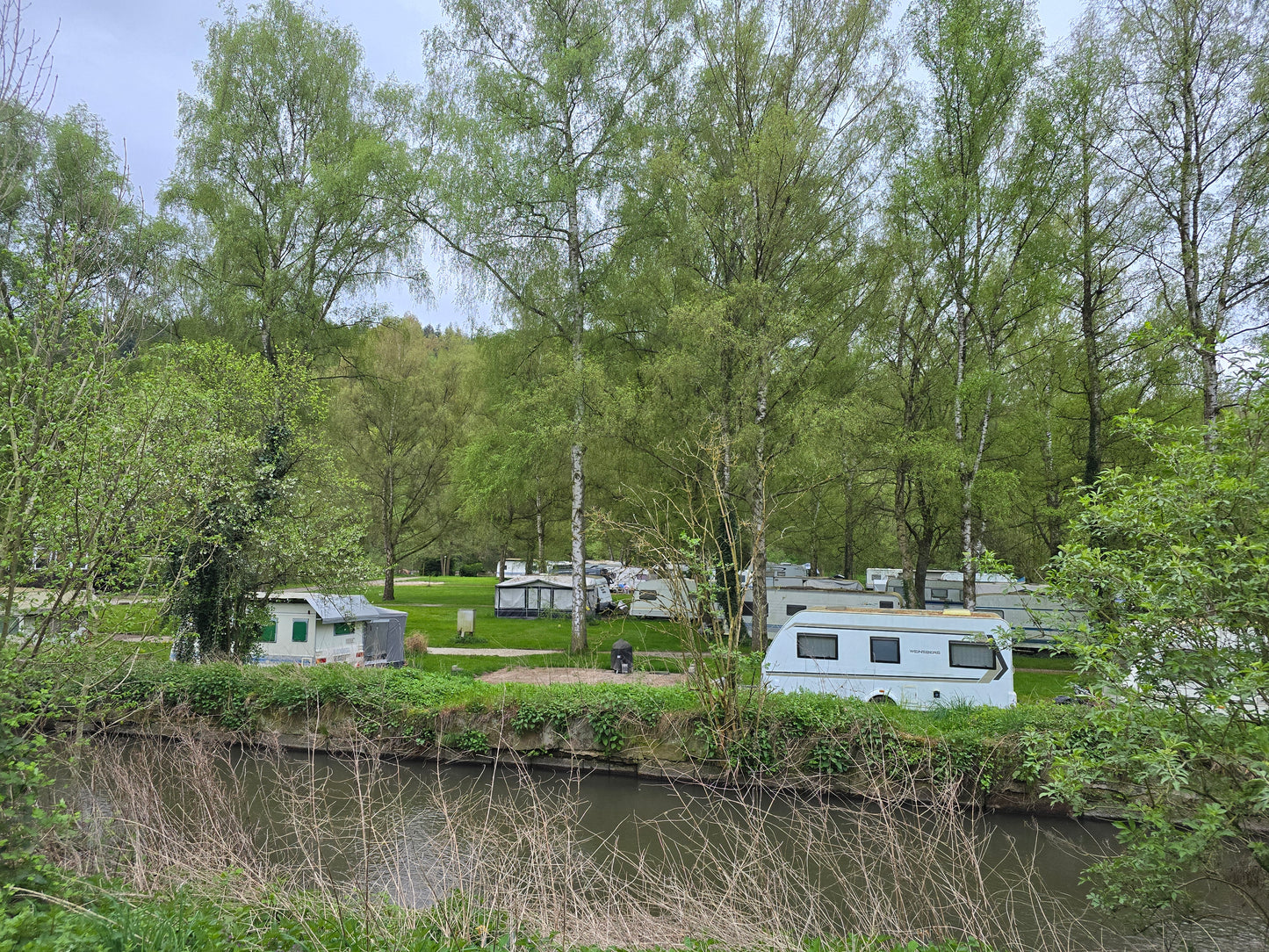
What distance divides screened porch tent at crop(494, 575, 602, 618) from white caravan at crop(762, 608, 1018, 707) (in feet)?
43.2

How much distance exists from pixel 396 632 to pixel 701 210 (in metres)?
12.5

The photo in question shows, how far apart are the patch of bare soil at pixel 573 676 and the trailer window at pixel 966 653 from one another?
510 centimetres

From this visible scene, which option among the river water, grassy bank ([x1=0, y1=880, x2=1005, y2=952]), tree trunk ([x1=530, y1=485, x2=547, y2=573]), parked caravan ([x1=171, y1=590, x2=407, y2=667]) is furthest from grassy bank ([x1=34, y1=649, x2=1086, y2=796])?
tree trunk ([x1=530, y1=485, x2=547, y2=573])

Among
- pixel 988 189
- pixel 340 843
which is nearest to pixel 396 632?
pixel 340 843

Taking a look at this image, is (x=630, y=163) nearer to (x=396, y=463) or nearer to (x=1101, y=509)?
(x=1101, y=509)

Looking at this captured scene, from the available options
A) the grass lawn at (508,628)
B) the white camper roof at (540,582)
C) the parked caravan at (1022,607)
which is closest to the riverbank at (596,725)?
the parked caravan at (1022,607)

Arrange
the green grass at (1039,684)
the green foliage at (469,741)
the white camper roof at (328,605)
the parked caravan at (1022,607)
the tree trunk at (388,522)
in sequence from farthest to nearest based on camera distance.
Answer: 1. the tree trunk at (388,522)
2. the white camper roof at (328,605)
3. the green grass at (1039,684)
4. the green foliage at (469,741)
5. the parked caravan at (1022,607)

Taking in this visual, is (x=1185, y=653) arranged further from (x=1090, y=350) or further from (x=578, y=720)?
(x=1090, y=350)

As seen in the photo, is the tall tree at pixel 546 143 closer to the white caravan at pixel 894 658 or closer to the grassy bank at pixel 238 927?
the white caravan at pixel 894 658

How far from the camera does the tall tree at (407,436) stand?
2911 cm

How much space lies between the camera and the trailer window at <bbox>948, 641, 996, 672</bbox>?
482 inches

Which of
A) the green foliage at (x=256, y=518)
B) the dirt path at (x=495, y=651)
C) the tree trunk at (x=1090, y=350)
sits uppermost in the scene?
the tree trunk at (x=1090, y=350)

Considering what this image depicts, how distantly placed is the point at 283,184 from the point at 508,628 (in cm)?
1449

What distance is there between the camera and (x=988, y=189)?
15.7 m
